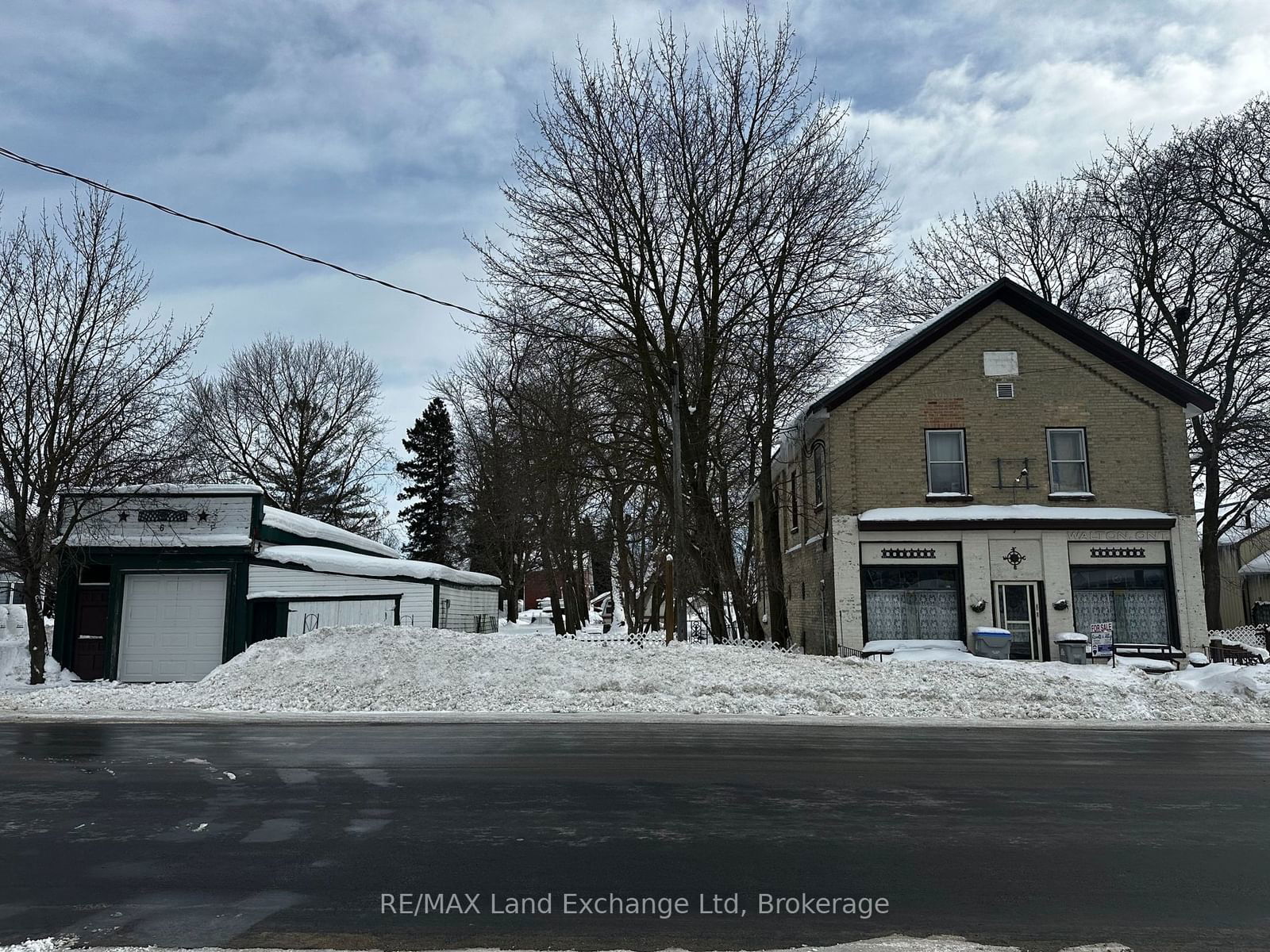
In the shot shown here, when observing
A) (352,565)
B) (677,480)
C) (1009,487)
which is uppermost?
(1009,487)

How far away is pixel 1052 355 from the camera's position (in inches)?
1006

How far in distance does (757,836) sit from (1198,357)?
109 feet

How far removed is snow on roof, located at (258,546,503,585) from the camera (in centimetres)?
2234

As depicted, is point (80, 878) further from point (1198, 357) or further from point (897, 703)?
point (1198, 357)

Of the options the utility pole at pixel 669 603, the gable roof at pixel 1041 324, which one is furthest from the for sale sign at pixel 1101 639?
the utility pole at pixel 669 603

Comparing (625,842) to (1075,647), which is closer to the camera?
(625,842)

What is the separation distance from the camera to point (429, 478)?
63.6 m

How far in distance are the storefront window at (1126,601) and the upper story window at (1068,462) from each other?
2244mm

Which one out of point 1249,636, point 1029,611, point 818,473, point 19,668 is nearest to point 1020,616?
point 1029,611

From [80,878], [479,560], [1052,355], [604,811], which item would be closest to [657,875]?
[604,811]

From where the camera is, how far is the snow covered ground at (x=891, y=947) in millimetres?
4492

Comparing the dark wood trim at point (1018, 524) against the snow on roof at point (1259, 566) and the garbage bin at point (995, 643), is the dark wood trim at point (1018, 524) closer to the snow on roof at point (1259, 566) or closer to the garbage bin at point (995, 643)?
the garbage bin at point (995, 643)

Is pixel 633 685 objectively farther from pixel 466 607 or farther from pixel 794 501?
pixel 466 607

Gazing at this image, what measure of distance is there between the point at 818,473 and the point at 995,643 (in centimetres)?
674
